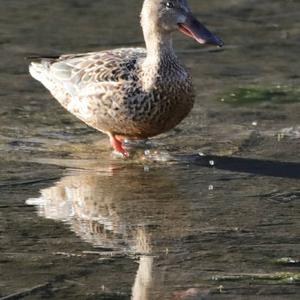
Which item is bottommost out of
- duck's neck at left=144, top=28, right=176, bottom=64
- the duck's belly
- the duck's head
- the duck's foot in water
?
the duck's foot in water

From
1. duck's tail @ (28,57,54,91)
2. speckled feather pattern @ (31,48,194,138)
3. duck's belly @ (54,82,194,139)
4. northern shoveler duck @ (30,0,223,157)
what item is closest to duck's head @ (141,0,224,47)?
northern shoveler duck @ (30,0,223,157)

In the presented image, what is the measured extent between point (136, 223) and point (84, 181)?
1.05 metres

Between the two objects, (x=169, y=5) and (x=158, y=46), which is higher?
(x=169, y=5)

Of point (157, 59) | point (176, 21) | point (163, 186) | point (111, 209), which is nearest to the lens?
point (111, 209)

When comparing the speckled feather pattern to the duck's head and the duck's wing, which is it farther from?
the duck's head

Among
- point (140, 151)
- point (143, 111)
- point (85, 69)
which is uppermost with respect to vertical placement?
point (85, 69)

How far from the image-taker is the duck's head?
908 centimetres

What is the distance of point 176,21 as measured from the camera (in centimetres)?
913

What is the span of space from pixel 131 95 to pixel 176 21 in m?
0.71

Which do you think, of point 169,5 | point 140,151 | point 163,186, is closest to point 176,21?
point 169,5

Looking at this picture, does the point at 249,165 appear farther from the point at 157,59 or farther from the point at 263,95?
the point at 263,95

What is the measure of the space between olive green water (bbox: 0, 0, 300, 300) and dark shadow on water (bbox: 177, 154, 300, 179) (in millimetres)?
15

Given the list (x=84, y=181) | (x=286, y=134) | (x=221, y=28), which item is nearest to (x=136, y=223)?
(x=84, y=181)

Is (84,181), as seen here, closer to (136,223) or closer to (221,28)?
(136,223)
